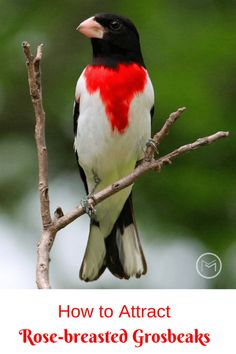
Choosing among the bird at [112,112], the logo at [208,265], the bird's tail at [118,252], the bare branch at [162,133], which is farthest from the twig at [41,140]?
the logo at [208,265]

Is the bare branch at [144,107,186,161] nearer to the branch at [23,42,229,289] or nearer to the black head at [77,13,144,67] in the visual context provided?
the branch at [23,42,229,289]

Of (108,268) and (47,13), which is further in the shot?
(47,13)

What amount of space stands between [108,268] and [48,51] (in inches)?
67.8

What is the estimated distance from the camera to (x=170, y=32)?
4.81 m

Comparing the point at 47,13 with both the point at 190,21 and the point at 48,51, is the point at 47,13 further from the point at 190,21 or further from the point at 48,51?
the point at 190,21

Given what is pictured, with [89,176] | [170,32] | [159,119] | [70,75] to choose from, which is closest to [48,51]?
[70,75]

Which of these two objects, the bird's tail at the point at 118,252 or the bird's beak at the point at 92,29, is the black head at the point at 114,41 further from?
the bird's tail at the point at 118,252

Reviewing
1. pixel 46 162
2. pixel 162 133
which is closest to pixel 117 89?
pixel 162 133

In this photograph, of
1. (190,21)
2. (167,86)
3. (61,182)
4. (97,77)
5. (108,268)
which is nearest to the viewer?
(97,77)

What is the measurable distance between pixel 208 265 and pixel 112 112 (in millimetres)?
822

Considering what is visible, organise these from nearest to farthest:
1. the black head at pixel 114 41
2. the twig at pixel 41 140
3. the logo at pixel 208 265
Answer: the twig at pixel 41 140 < the black head at pixel 114 41 < the logo at pixel 208 265

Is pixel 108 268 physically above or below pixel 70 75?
below

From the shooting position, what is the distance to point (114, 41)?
3.60 metres

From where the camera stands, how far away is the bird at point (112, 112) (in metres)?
3.54
